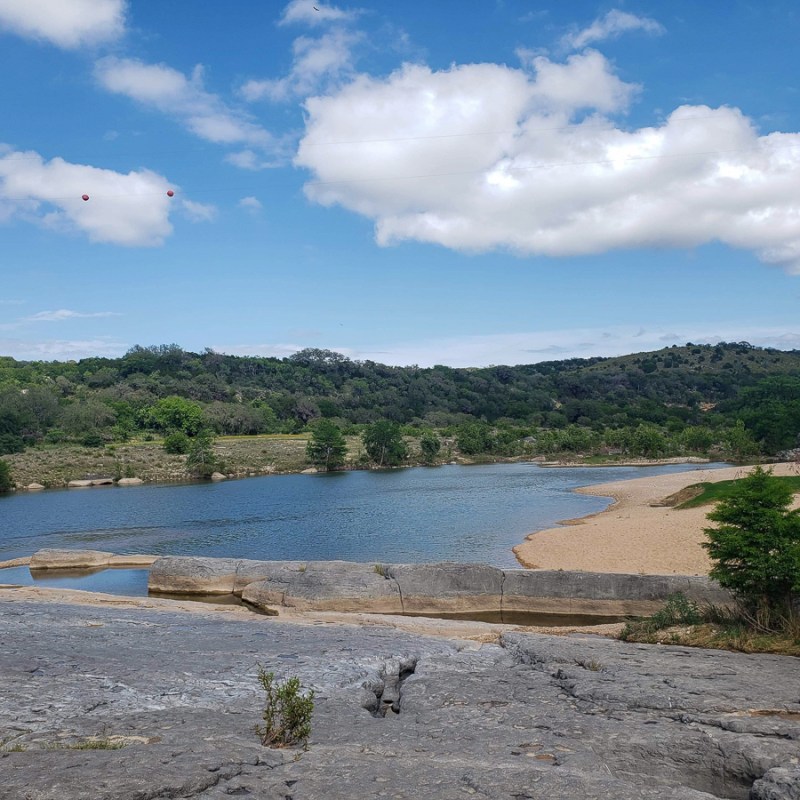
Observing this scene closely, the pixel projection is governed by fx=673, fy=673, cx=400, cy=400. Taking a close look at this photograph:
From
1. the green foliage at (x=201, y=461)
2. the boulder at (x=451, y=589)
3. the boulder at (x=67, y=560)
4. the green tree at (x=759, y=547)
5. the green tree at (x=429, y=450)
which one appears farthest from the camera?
the green tree at (x=429, y=450)

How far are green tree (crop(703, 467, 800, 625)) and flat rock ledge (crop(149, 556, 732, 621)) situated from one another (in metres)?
5.94

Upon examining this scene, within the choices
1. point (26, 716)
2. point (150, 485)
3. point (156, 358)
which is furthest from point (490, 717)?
point (156, 358)

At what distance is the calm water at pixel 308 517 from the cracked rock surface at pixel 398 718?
1589cm

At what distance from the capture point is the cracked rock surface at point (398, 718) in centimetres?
605

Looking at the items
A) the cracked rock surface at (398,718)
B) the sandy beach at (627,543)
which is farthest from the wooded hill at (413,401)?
the cracked rock surface at (398,718)

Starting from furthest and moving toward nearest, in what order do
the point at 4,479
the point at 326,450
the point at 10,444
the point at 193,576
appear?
the point at 326,450, the point at 10,444, the point at 4,479, the point at 193,576

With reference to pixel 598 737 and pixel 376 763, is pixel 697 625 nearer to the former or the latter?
pixel 598 737

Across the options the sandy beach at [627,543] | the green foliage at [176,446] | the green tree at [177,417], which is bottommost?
the sandy beach at [627,543]

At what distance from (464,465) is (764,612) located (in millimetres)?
77649

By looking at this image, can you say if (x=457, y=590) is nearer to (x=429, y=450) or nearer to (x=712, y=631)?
(x=712, y=631)

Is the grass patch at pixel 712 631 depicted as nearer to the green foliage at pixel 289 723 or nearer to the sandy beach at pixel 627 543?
the sandy beach at pixel 627 543

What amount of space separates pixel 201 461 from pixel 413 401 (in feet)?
271

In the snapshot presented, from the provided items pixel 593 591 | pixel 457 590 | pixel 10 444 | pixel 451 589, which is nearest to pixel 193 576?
pixel 451 589

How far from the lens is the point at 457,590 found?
66.9 feet
